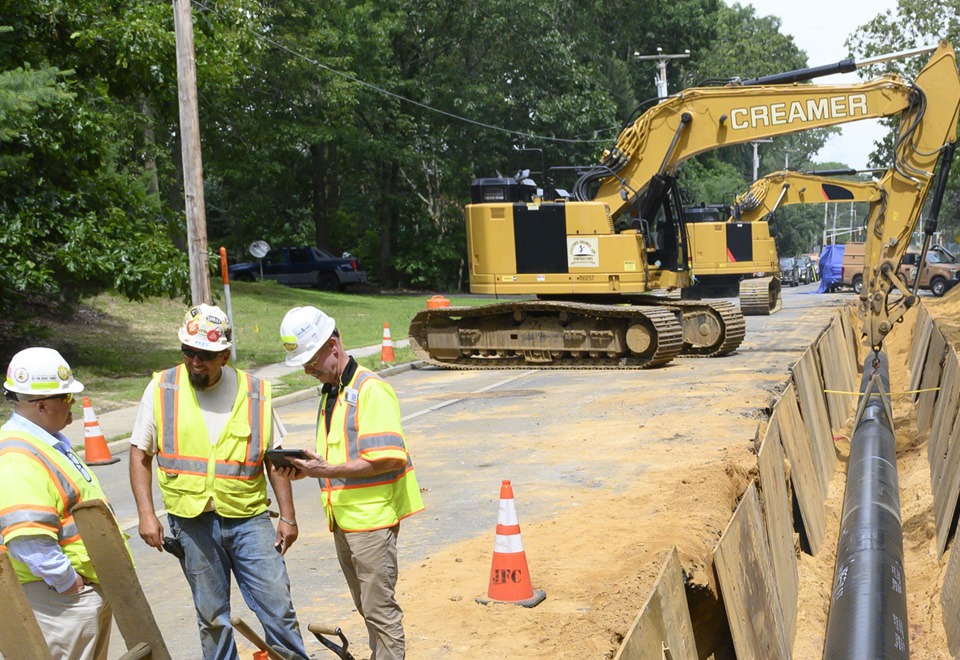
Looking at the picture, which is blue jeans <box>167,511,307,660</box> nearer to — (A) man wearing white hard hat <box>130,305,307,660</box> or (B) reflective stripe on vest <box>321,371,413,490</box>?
(A) man wearing white hard hat <box>130,305,307,660</box>

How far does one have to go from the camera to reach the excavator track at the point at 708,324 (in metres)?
17.8

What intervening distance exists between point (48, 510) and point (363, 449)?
4.14 feet

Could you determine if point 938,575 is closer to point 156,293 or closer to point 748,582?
point 748,582

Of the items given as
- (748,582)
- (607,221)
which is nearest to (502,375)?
(607,221)

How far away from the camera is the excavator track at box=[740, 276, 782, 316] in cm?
2886

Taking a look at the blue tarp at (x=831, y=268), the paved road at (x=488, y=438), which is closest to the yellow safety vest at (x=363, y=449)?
the paved road at (x=488, y=438)

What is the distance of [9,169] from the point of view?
14.9 meters

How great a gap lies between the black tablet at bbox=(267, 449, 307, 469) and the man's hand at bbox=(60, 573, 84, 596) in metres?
0.89

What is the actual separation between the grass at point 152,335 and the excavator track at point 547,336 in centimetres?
105

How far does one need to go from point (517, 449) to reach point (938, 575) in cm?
417

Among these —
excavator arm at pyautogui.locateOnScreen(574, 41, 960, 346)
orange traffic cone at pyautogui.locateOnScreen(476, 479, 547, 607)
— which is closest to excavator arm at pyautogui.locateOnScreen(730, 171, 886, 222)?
excavator arm at pyautogui.locateOnScreen(574, 41, 960, 346)

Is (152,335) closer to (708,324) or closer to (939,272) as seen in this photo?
(708,324)

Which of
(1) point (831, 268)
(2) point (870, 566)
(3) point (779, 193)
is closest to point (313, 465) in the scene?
(2) point (870, 566)

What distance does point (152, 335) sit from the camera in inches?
869
